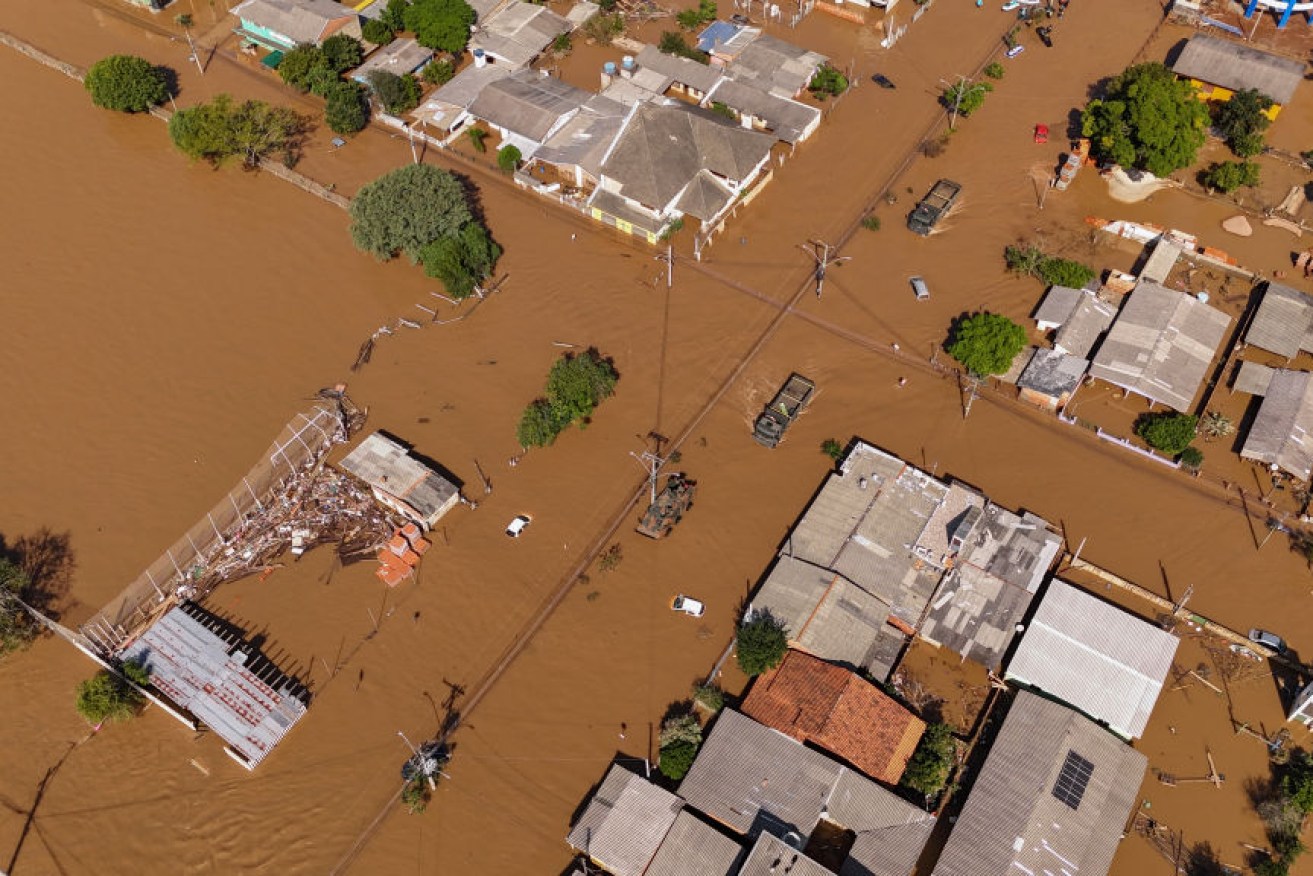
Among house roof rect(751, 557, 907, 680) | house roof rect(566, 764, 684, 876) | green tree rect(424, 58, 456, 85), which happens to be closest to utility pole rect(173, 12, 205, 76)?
green tree rect(424, 58, 456, 85)

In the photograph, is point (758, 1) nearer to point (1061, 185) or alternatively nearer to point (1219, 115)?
point (1061, 185)

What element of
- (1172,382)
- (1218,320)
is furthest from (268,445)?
(1218,320)

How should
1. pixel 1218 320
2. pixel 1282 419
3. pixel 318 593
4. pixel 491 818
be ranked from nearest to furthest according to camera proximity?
pixel 491 818, pixel 318 593, pixel 1282 419, pixel 1218 320

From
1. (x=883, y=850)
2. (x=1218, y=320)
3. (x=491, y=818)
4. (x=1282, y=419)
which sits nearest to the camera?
(x=883, y=850)

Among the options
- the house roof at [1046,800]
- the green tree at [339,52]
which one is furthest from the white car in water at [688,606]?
the green tree at [339,52]

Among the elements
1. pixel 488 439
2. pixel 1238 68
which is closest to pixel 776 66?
pixel 1238 68

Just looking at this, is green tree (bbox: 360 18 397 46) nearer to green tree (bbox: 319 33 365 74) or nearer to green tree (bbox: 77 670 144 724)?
green tree (bbox: 319 33 365 74)
